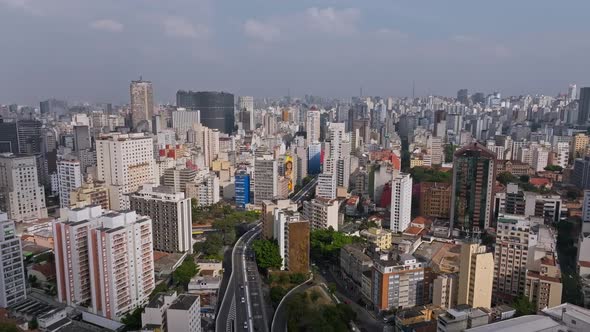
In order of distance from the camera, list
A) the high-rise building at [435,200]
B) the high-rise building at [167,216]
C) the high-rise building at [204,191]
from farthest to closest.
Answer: the high-rise building at [204,191] < the high-rise building at [435,200] < the high-rise building at [167,216]

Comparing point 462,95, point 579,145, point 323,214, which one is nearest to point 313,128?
point 579,145

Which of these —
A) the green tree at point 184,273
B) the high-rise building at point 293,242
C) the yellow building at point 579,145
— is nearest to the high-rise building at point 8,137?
the green tree at point 184,273

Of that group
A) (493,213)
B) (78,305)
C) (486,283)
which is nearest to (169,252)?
Answer: (78,305)

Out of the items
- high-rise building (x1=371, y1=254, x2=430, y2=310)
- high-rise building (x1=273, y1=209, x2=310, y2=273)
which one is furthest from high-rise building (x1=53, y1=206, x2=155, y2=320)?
high-rise building (x1=371, y1=254, x2=430, y2=310)

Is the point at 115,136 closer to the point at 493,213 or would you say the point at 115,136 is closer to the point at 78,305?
the point at 78,305

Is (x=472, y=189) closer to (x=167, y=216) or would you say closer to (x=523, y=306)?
(x=523, y=306)

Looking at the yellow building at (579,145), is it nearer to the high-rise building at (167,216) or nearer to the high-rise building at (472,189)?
the high-rise building at (472,189)

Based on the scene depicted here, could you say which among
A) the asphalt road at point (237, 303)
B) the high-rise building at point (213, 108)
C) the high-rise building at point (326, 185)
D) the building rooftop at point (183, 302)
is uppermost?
the high-rise building at point (213, 108)

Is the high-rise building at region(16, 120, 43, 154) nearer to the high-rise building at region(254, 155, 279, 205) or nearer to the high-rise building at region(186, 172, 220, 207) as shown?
the high-rise building at region(186, 172, 220, 207)
